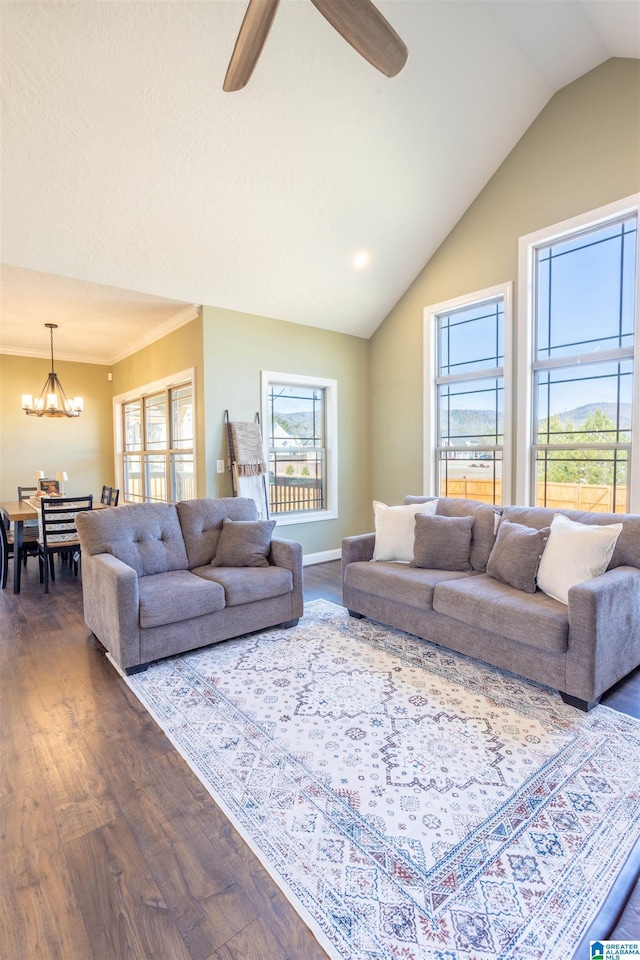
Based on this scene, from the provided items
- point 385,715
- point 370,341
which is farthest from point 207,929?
point 370,341

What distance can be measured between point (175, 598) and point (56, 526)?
224cm

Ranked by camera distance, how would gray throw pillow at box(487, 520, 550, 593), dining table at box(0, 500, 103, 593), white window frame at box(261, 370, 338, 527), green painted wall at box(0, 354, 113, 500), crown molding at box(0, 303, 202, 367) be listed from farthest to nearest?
green painted wall at box(0, 354, 113, 500) < white window frame at box(261, 370, 338, 527) < crown molding at box(0, 303, 202, 367) < dining table at box(0, 500, 103, 593) < gray throw pillow at box(487, 520, 550, 593)

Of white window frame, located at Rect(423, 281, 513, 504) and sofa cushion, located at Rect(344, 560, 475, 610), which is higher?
white window frame, located at Rect(423, 281, 513, 504)

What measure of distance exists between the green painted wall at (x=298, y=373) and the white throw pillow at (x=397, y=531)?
1886 mm

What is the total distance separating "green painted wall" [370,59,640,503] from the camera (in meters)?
3.67

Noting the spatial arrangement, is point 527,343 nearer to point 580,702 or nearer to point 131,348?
point 580,702

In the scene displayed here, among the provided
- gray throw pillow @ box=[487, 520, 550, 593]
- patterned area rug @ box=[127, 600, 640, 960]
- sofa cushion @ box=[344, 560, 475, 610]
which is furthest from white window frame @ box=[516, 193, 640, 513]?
patterned area rug @ box=[127, 600, 640, 960]

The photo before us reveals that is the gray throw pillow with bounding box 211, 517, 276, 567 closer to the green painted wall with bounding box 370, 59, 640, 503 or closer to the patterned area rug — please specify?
the patterned area rug

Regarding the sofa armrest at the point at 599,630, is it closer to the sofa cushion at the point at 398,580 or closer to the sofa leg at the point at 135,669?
the sofa cushion at the point at 398,580

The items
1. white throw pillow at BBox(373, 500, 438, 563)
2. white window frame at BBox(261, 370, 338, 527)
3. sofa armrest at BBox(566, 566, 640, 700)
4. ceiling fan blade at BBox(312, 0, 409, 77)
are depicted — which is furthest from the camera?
white window frame at BBox(261, 370, 338, 527)

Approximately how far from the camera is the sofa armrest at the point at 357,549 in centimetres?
371

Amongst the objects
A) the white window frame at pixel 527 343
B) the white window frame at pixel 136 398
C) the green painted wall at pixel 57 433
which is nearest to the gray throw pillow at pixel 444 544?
the white window frame at pixel 527 343

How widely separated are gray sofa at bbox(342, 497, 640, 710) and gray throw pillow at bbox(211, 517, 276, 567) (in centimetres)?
68

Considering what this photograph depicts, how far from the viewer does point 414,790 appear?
182 cm
